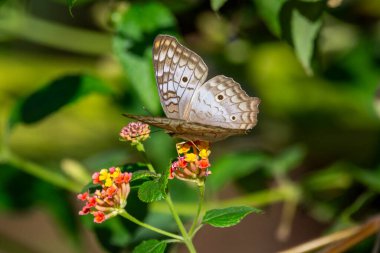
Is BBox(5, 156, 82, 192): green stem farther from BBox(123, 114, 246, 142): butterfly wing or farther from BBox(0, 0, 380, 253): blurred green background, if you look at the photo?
BBox(123, 114, 246, 142): butterfly wing

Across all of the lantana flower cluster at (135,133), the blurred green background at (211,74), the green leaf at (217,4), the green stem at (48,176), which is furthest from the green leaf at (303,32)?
the green stem at (48,176)

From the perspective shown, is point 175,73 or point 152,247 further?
point 175,73

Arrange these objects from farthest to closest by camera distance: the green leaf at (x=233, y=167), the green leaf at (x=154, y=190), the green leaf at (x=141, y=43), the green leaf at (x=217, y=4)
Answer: the green leaf at (x=233, y=167) → the green leaf at (x=141, y=43) → the green leaf at (x=217, y=4) → the green leaf at (x=154, y=190)

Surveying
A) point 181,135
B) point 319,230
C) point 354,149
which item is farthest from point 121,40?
point 319,230

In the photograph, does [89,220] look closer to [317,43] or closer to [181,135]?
[181,135]

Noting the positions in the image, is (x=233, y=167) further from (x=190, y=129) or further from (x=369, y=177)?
(x=190, y=129)

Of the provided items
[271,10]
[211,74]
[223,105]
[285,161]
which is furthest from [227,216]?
[211,74]

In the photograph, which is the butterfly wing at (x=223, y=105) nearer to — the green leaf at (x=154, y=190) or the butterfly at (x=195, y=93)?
the butterfly at (x=195, y=93)
